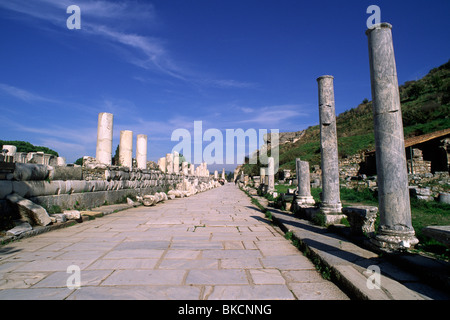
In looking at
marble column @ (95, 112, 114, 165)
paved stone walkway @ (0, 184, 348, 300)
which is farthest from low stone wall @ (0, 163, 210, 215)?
paved stone walkway @ (0, 184, 348, 300)

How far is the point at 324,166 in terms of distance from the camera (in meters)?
6.35

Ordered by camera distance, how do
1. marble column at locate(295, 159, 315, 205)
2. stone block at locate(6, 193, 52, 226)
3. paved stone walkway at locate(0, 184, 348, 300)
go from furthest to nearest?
1. marble column at locate(295, 159, 315, 205)
2. stone block at locate(6, 193, 52, 226)
3. paved stone walkway at locate(0, 184, 348, 300)

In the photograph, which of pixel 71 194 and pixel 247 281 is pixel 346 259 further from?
pixel 71 194

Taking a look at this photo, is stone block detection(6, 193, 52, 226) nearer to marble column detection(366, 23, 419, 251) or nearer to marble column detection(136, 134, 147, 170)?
marble column detection(366, 23, 419, 251)

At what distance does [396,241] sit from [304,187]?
5062 millimetres

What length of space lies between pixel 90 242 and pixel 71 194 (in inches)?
139

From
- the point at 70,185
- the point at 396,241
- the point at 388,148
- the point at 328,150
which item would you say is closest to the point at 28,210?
the point at 70,185

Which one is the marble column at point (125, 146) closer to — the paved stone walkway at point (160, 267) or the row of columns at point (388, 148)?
the paved stone walkway at point (160, 267)

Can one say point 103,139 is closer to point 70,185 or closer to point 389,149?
point 70,185

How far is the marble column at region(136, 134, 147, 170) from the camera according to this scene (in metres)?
15.0

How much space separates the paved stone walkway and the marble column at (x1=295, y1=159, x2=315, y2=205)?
306 cm

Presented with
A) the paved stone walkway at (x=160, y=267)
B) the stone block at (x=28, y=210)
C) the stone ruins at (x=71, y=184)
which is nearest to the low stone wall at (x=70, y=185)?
the stone ruins at (x=71, y=184)

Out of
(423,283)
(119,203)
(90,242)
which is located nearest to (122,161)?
(119,203)

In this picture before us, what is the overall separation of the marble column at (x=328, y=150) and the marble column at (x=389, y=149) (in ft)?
7.43
